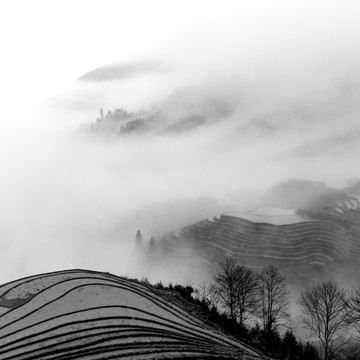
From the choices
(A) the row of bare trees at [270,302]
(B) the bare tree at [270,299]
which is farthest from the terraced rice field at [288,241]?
(B) the bare tree at [270,299]

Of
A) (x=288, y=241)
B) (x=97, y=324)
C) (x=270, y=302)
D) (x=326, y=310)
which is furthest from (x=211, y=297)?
(x=288, y=241)

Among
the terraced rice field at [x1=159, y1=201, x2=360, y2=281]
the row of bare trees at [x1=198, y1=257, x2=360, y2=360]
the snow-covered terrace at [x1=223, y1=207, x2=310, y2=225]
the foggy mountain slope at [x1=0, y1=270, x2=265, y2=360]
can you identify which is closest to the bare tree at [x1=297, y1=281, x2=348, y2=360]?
the row of bare trees at [x1=198, y1=257, x2=360, y2=360]

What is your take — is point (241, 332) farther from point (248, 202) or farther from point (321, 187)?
point (248, 202)

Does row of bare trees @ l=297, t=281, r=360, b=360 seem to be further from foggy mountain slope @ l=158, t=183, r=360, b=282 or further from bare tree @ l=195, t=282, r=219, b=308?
foggy mountain slope @ l=158, t=183, r=360, b=282

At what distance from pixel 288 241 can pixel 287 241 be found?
0.31m

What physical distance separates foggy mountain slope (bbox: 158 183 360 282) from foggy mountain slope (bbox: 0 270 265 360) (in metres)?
75.4

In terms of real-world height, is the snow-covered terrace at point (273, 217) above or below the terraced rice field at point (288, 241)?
above

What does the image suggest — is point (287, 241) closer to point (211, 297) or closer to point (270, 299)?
point (270, 299)

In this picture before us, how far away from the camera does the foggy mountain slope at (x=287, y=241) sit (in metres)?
109

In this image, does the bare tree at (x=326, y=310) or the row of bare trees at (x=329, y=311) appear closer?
the row of bare trees at (x=329, y=311)

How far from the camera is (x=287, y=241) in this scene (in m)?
118

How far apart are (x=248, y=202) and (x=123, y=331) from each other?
166 m

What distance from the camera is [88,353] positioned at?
29156mm

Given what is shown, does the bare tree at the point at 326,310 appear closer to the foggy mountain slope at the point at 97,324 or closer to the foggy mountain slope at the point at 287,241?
the foggy mountain slope at the point at 97,324
